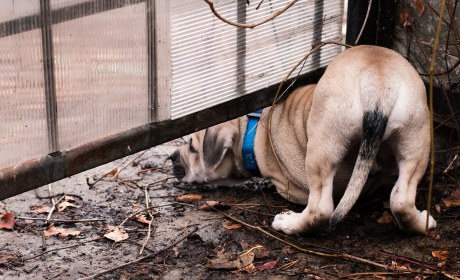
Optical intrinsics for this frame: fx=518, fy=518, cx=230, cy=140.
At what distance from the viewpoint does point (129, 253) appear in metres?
3.67

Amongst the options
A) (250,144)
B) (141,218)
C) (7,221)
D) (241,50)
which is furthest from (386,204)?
(7,221)

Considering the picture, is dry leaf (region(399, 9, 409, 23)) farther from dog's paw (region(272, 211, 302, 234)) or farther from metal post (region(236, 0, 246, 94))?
dog's paw (region(272, 211, 302, 234))

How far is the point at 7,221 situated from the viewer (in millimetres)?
4023

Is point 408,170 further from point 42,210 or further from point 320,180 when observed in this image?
point 42,210

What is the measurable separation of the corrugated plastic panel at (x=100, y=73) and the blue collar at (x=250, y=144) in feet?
4.49

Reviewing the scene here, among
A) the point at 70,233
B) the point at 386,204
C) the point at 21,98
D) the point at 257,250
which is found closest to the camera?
the point at 21,98

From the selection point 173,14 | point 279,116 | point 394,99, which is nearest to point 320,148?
point 394,99

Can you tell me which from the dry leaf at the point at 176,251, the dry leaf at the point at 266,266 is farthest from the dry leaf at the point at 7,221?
the dry leaf at the point at 266,266

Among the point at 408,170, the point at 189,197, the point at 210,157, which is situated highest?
the point at 408,170

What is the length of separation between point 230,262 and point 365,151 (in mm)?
1155

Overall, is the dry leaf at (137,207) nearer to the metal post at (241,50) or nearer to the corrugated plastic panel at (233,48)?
the corrugated plastic panel at (233,48)

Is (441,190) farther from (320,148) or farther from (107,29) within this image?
(107,29)

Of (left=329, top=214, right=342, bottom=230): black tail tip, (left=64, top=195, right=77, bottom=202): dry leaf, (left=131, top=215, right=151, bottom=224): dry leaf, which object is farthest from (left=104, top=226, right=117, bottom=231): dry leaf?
(left=329, top=214, right=342, bottom=230): black tail tip

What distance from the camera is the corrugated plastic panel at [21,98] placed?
2.82m
